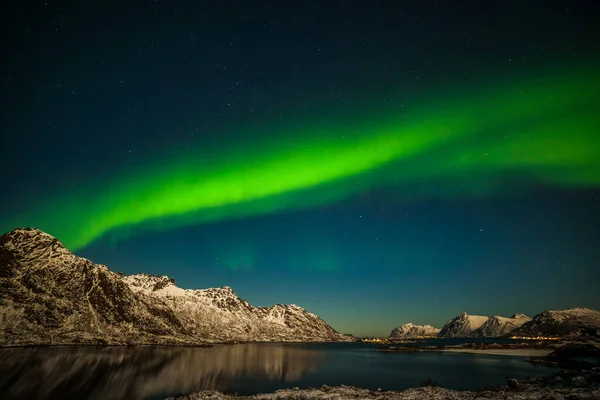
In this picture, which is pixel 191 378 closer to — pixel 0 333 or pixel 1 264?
pixel 0 333

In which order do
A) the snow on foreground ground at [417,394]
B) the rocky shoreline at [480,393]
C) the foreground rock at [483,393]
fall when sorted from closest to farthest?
1. the snow on foreground ground at [417,394]
2. the foreground rock at [483,393]
3. the rocky shoreline at [480,393]

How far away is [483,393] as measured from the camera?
1859 inches

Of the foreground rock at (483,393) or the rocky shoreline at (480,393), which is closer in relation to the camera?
the foreground rock at (483,393)

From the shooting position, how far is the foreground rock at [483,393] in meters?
41.8

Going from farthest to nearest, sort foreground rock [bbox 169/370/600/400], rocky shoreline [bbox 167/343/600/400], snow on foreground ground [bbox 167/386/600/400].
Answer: rocky shoreline [bbox 167/343/600/400]
foreground rock [bbox 169/370/600/400]
snow on foreground ground [bbox 167/386/600/400]

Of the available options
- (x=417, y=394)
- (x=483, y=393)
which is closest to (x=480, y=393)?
(x=483, y=393)

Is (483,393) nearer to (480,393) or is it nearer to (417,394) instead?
(480,393)

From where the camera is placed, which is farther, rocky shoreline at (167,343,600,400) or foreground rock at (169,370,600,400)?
rocky shoreline at (167,343,600,400)

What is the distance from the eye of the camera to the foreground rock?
41797mm

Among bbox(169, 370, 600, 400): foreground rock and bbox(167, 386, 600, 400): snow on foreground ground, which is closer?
bbox(167, 386, 600, 400): snow on foreground ground

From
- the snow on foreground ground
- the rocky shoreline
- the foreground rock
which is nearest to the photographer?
the snow on foreground ground

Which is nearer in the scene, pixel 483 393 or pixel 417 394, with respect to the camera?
pixel 417 394

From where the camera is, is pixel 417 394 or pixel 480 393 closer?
pixel 417 394

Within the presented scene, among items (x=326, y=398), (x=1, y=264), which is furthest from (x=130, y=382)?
(x=1, y=264)
